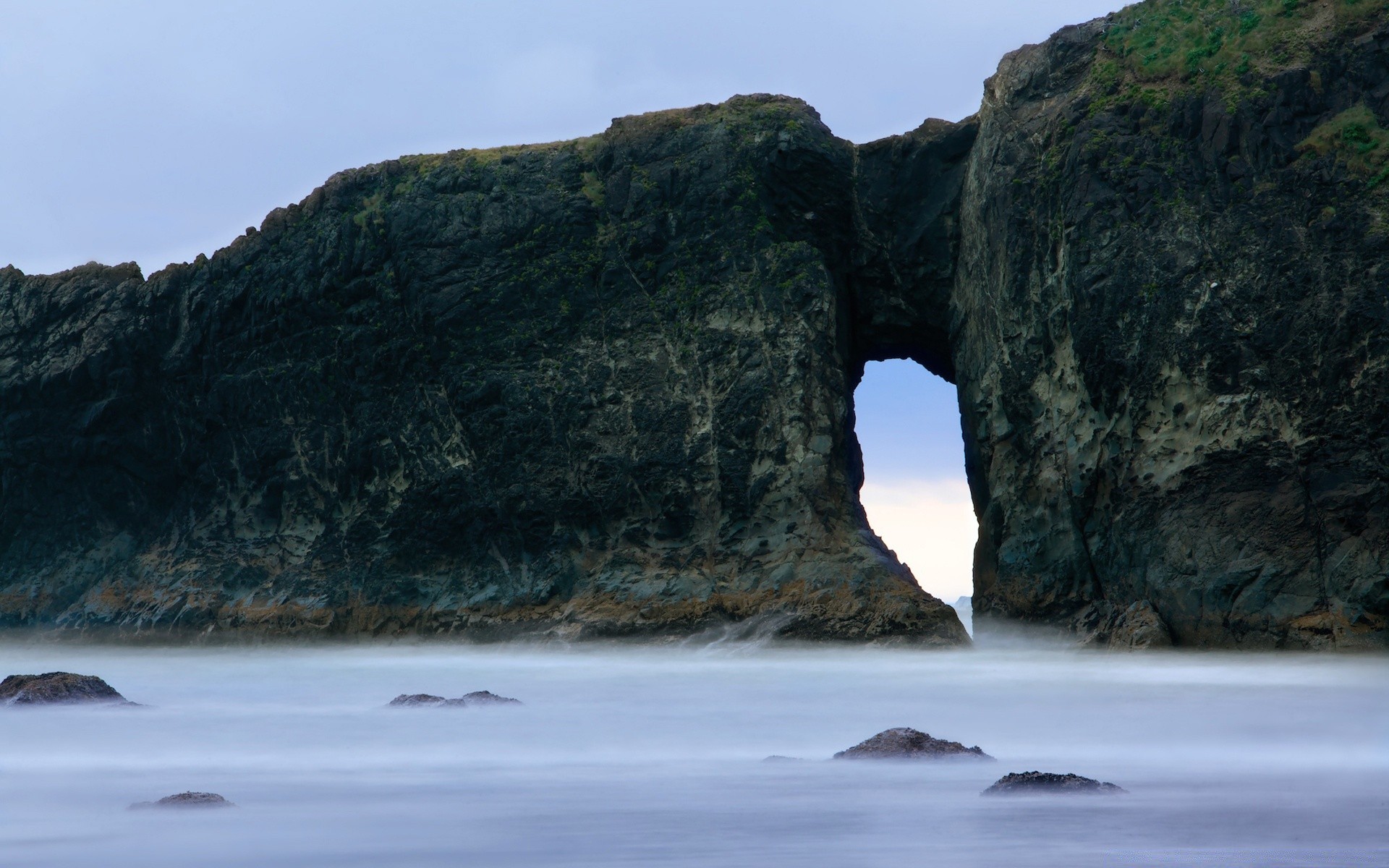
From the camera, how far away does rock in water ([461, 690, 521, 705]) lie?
1856 cm

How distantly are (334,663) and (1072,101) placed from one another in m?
19.0

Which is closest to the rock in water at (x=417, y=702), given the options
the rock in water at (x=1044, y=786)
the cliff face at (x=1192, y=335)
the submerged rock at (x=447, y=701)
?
the submerged rock at (x=447, y=701)

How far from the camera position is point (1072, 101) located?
1185 inches

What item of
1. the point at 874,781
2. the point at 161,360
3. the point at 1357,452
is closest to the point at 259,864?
the point at 874,781

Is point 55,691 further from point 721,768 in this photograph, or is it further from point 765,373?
point 765,373

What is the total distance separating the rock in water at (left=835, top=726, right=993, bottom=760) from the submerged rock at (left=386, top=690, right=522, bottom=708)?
6690 millimetres

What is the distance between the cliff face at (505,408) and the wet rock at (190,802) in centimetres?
1824

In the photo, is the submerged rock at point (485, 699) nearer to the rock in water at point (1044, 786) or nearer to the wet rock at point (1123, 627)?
the rock in water at point (1044, 786)

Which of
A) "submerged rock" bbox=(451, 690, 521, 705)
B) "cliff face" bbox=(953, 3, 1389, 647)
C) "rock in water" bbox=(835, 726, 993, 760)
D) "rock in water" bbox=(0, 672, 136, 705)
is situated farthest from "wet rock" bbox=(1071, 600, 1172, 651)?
"rock in water" bbox=(0, 672, 136, 705)

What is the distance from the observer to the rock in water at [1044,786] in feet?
35.5

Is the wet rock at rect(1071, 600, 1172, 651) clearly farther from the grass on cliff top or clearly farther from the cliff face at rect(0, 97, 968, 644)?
the grass on cliff top

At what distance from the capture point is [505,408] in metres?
33.5

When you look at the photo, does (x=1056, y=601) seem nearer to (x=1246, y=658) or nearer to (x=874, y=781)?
(x=1246, y=658)

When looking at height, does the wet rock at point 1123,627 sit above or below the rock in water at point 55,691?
above
